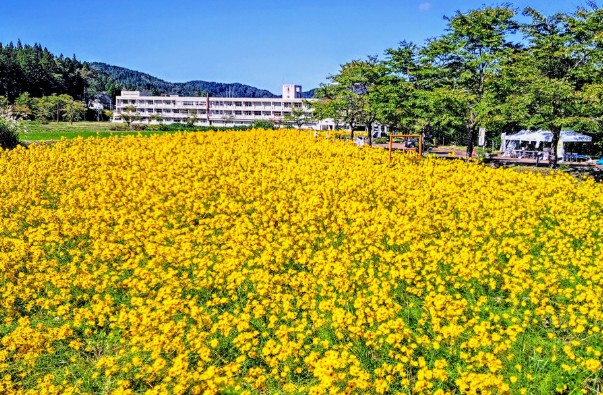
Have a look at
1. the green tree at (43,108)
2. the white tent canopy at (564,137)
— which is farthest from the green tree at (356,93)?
the green tree at (43,108)

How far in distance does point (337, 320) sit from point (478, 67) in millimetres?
24528

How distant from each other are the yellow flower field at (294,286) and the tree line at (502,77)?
9770 mm

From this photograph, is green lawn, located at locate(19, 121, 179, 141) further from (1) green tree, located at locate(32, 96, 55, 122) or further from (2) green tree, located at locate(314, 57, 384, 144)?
(1) green tree, located at locate(32, 96, 55, 122)

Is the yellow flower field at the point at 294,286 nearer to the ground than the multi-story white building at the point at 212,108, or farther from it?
nearer to the ground

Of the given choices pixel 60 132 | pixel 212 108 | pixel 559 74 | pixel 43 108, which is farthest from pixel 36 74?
pixel 559 74

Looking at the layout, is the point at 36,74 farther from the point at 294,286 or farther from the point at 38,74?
the point at 294,286

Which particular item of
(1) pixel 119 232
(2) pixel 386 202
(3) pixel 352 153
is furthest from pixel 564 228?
(3) pixel 352 153

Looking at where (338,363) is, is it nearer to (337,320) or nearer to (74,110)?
(337,320)

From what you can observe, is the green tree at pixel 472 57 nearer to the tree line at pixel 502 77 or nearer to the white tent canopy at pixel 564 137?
the tree line at pixel 502 77

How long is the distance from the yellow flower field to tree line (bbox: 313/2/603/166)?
9.77 m

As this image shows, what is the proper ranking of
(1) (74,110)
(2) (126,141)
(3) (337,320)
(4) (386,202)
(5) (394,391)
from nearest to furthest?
(5) (394,391)
(3) (337,320)
(4) (386,202)
(2) (126,141)
(1) (74,110)

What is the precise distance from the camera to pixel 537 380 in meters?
4.83

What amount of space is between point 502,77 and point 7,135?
1020 inches

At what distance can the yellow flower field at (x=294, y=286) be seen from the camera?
15.9 ft
